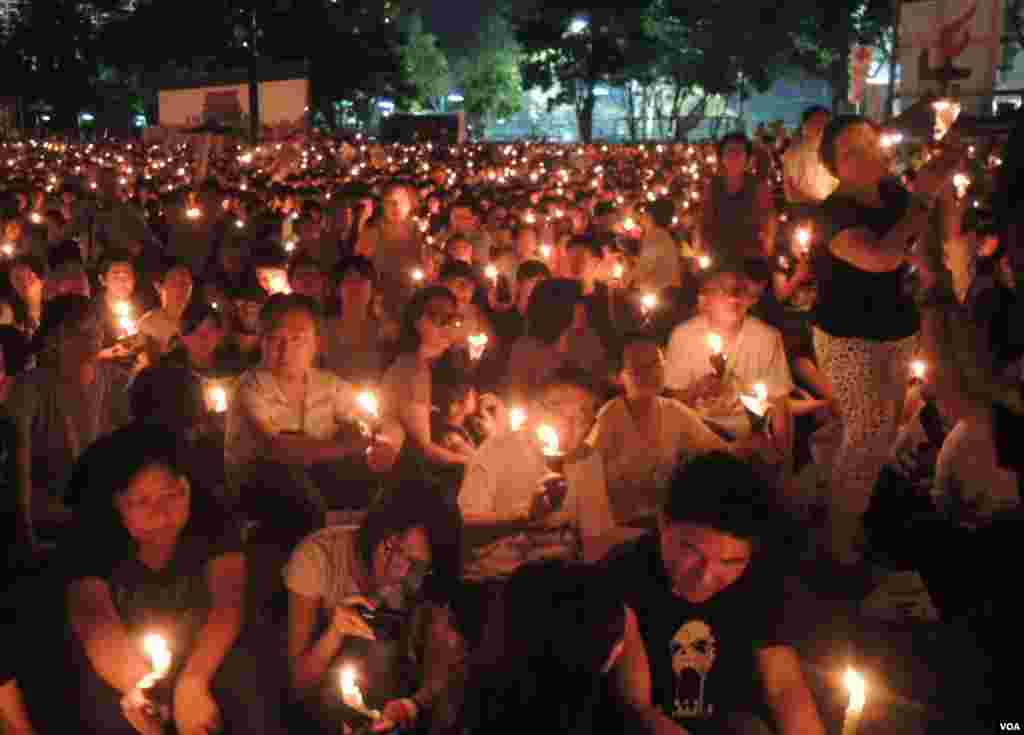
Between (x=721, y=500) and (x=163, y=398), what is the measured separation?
2.87m

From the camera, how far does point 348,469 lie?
6.27m

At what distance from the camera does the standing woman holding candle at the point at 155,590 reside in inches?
141

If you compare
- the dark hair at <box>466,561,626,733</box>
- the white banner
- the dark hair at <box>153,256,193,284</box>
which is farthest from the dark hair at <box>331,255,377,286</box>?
the white banner

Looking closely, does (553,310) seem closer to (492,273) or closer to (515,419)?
(515,419)

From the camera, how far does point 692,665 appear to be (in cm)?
310

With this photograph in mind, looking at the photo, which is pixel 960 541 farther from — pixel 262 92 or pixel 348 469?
pixel 262 92

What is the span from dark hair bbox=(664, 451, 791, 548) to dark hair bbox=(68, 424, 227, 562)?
166 cm

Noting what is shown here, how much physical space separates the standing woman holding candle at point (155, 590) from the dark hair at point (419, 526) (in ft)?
1.41

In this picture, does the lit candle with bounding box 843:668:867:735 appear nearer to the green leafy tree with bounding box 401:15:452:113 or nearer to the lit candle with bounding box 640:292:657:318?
the lit candle with bounding box 640:292:657:318

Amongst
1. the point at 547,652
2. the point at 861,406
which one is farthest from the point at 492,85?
the point at 547,652

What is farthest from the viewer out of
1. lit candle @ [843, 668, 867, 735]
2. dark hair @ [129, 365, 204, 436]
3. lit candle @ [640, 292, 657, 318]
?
lit candle @ [640, 292, 657, 318]

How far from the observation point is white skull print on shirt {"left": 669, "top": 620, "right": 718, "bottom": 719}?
3070mm

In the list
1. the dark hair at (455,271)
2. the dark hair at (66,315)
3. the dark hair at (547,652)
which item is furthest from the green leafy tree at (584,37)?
the dark hair at (547,652)

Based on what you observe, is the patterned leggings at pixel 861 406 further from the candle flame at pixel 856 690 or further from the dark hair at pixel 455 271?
the dark hair at pixel 455 271
